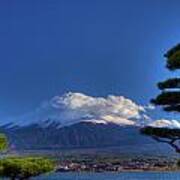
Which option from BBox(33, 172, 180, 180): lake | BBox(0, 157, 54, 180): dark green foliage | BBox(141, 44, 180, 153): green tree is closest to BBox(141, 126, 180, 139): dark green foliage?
BBox(141, 44, 180, 153): green tree

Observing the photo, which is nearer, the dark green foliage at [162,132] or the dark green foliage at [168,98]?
the dark green foliage at [168,98]

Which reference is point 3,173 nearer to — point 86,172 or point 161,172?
point 86,172

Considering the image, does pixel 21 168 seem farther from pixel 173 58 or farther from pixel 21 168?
pixel 173 58

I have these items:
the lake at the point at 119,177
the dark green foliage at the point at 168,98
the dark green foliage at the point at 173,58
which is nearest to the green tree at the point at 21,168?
the dark green foliage at the point at 168,98

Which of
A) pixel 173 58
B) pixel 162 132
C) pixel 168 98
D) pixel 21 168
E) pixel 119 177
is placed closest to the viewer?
pixel 173 58

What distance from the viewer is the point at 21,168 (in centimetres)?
5262

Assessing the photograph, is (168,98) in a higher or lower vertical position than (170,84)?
lower

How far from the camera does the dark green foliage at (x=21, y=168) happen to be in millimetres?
A: 51000

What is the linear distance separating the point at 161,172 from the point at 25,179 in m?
149

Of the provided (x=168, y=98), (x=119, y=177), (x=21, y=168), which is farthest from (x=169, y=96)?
(x=119, y=177)

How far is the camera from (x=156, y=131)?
699 inches

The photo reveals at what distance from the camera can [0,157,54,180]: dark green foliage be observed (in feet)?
167

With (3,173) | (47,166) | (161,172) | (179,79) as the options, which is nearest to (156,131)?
(179,79)

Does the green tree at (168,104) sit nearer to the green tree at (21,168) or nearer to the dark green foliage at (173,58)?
the dark green foliage at (173,58)
